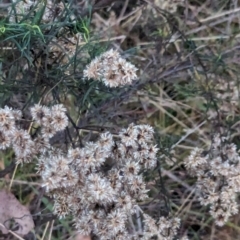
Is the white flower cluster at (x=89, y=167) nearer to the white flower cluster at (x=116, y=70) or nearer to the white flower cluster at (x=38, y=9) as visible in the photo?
the white flower cluster at (x=116, y=70)

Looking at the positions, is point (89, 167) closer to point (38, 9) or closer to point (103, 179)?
point (103, 179)

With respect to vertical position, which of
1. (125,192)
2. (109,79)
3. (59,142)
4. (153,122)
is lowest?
(153,122)

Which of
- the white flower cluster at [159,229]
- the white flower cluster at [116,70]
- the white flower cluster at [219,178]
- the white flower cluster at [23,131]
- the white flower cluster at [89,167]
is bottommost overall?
the white flower cluster at [159,229]

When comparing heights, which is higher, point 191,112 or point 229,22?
point 229,22

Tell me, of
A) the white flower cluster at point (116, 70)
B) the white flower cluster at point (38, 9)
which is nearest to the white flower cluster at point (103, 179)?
the white flower cluster at point (116, 70)

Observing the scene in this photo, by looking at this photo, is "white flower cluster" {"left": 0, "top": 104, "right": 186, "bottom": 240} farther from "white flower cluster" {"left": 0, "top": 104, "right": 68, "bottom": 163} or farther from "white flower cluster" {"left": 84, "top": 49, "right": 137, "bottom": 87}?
"white flower cluster" {"left": 84, "top": 49, "right": 137, "bottom": 87}

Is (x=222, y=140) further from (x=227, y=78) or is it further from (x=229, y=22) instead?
(x=229, y=22)

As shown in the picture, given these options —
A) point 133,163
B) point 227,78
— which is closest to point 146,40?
point 227,78
